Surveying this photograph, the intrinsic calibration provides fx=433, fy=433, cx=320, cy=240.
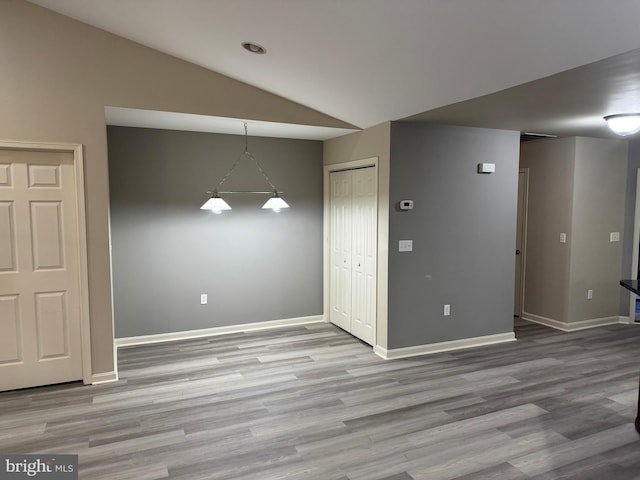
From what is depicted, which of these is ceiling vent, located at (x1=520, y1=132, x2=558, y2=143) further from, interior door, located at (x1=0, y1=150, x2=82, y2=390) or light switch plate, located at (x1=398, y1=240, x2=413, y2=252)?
interior door, located at (x1=0, y1=150, x2=82, y2=390)

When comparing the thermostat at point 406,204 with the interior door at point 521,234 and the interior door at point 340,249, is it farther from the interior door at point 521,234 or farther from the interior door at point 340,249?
the interior door at point 521,234


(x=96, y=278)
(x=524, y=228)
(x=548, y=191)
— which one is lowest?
(x=96, y=278)

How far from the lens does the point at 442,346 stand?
15.5 ft

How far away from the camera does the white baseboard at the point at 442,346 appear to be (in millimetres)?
4492

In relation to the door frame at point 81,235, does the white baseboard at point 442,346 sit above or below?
below

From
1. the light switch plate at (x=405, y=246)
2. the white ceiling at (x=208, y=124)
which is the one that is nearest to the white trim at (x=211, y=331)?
the light switch plate at (x=405, y=246)

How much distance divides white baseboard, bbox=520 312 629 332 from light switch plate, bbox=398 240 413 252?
2.59 metres

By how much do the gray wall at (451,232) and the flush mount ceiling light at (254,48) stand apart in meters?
1.52

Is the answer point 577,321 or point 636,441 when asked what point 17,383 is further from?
point 577,321

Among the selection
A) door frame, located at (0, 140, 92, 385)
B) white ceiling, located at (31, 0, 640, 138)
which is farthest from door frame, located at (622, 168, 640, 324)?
door frame, located at (0, 140, 92, 385)

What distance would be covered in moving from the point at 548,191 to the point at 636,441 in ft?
11.7

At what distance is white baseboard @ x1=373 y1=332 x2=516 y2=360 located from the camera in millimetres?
4492

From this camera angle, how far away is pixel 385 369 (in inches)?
165

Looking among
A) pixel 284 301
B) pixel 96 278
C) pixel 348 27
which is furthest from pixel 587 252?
pixel 96 278
